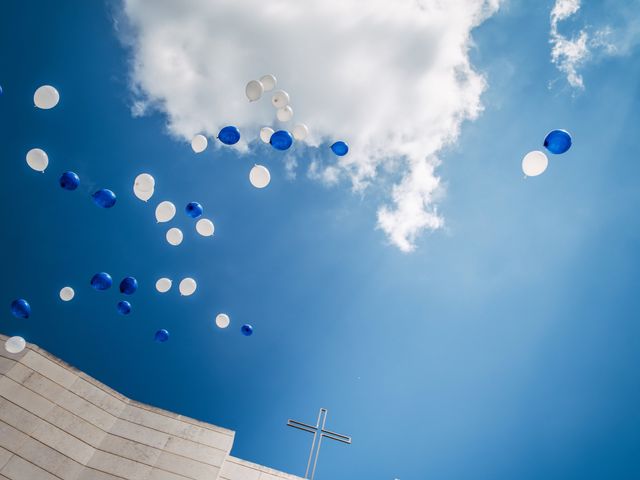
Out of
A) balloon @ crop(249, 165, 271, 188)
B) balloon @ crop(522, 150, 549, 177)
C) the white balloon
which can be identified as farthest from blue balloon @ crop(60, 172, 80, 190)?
balloon @ crop(522, 150, 549, 177)

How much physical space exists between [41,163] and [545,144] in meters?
7.85

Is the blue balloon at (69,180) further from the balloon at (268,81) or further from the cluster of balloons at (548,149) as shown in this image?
the cluster of balloons at (548,149)

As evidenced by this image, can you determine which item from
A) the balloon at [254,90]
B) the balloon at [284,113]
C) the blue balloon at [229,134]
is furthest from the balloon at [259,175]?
the balloon at [254,90]

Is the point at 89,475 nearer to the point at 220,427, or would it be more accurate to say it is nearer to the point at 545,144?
the point at 220,427

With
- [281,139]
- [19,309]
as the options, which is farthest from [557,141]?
[19,309]

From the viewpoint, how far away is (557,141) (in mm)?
4660

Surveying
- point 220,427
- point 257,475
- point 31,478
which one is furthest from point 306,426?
point 31,478

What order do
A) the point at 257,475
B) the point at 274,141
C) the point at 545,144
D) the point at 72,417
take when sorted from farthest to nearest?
the point at 257,475
the point at 72,417
the point at 274,141
the point at 545,144

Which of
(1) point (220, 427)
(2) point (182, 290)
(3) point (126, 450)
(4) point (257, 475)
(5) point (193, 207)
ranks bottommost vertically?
(3) point (126, 450)

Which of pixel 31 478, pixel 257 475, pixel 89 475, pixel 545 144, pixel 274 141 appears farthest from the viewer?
pixel 257 475

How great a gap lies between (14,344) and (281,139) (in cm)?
619

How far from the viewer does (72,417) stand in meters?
6.85

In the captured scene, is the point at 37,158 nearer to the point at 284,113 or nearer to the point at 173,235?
the point at 173,235

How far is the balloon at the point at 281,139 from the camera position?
5410 millimetres
